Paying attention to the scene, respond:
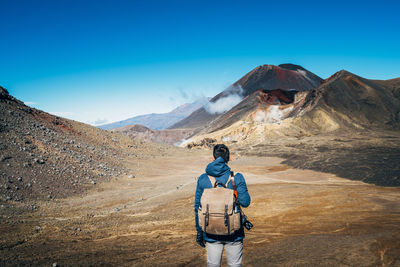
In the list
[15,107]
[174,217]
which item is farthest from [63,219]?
[15,107]

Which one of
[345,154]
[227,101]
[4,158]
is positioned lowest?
[345,154]

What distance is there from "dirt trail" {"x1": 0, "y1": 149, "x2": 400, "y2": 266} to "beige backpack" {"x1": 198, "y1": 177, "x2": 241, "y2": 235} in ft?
9.31

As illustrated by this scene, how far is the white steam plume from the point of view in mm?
102438

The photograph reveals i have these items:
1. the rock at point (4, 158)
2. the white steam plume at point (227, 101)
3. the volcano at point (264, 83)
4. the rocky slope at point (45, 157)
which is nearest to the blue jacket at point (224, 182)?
the rocky slope at point (45, 157)

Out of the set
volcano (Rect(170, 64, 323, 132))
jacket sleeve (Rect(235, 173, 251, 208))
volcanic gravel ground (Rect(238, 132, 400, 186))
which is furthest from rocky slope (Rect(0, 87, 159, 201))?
volcano (Rect(170, 64, 323, 132))

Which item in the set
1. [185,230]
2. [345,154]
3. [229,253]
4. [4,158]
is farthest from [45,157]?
[345,154]

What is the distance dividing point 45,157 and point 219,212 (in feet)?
56.1

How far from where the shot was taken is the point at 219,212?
9.95ft

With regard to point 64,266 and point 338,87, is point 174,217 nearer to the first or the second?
point 64,266

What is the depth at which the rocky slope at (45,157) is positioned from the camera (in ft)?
43.5

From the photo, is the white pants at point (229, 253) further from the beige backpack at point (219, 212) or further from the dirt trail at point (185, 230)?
the dirt trail at point (185, 230)

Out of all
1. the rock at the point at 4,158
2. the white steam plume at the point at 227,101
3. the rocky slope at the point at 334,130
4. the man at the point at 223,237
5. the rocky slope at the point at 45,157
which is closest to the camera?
the man at the point at 223,237

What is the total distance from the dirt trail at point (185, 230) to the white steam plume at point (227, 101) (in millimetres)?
89289

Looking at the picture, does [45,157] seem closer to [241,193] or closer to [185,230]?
[185,230]
